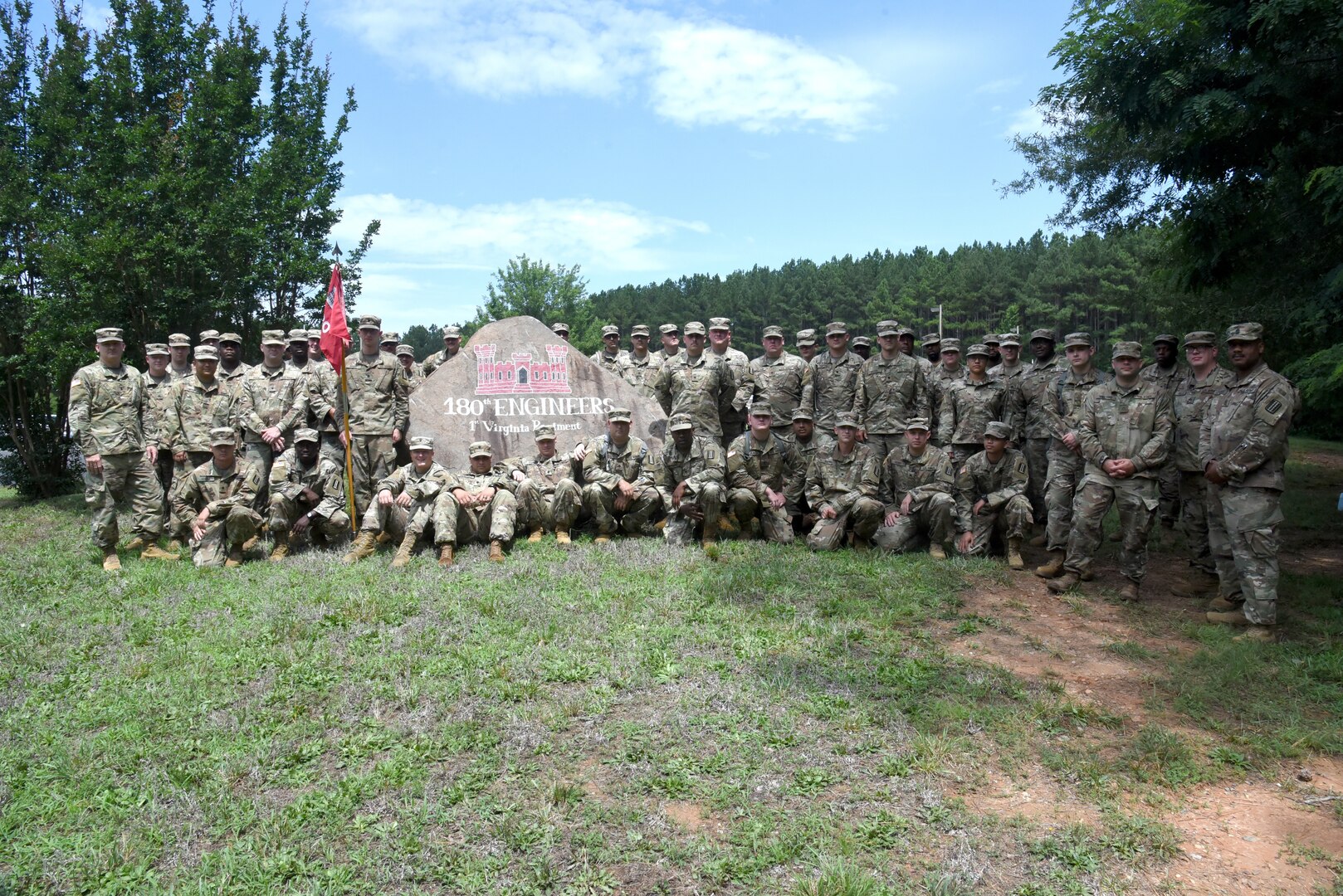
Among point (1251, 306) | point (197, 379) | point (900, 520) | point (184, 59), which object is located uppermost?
point (184, 59)

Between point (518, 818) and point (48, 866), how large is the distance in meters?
2.01

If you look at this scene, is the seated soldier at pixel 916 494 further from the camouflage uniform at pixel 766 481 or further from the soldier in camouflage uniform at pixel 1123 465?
the soldier in camouflage uniform at pixel 1123 465

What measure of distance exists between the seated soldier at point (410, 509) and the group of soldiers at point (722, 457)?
0.02 metres

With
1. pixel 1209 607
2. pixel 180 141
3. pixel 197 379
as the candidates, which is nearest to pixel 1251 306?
pixel 1209 607

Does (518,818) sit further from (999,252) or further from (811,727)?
(999,252)

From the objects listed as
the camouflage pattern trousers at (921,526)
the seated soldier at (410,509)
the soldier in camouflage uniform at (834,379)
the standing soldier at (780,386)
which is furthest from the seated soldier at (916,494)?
the seated soldier at (410,509)

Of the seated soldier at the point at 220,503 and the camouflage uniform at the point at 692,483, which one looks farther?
the camouflage uniform at the point at 692,483

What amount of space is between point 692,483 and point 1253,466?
15.7 ft

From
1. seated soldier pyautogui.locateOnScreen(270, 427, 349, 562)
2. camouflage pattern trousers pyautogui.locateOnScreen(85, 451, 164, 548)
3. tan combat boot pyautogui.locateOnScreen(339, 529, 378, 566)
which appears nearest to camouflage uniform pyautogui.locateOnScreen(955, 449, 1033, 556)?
→ tan combat boot pyautogui.locateOnScreen(339, 529, 378, 566)

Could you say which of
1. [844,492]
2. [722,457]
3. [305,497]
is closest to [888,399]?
[844,492]

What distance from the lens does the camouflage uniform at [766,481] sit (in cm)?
892

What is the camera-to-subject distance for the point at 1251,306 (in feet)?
28.7

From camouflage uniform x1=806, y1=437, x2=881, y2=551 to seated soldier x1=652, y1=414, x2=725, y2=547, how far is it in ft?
3.30

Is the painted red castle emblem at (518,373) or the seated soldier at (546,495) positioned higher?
the painted red castle emblem at (518,373)
